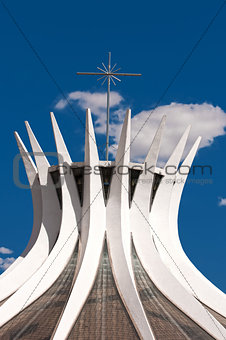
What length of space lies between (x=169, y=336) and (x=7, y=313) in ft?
25.8

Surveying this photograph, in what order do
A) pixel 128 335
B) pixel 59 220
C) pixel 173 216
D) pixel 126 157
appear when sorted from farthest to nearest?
pixel 173 216, pixel 59 220, pixel 126 157, pixel 128 335

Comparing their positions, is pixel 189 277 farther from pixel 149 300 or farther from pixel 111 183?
pixel 111 183

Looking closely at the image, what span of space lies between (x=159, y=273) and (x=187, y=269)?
3.34m

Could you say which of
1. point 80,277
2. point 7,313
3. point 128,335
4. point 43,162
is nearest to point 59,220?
point 43,162

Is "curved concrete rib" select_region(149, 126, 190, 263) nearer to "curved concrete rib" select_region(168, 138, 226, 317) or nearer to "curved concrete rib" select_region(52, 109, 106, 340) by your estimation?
"curved concrete rib" select_region(168, 138, 226, 317)

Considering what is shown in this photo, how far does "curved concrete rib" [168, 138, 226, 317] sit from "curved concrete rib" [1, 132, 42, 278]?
8440 mm

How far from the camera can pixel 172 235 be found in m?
30.8

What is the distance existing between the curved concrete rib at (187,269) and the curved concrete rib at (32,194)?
8440 millimetres

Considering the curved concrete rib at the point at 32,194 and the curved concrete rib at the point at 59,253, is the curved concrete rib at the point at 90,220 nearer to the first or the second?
the curved concrete rib at the point at 59,253

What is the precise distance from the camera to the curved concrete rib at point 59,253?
2421cm

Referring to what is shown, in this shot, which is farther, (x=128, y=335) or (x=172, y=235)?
(x=172, y=235)

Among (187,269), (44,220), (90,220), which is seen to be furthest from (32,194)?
(187,269)

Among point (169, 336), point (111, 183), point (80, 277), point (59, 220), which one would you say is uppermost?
point (111, 183)

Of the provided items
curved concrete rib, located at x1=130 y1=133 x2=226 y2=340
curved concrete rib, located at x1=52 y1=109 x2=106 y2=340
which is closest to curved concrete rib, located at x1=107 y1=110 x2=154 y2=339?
curved concrete rib, located at x1=52 y1=109 x2=106 y2=340
